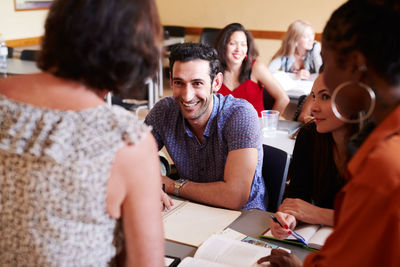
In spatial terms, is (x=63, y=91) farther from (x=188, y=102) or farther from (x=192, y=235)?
(x=188, y=102)

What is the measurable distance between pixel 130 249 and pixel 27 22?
22.5 ft

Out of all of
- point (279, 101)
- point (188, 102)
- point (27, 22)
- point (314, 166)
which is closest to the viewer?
point (314, 166)

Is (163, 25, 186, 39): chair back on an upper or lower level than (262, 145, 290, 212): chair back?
upper

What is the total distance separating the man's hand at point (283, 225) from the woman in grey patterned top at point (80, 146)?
0.77 metres

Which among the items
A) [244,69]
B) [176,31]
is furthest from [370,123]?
[176,31]

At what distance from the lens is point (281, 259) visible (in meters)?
1.34

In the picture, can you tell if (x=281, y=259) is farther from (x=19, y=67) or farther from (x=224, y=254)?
(x=19, y=67)

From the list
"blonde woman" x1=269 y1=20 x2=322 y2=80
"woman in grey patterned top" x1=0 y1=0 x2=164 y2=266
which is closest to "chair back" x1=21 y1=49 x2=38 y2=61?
"blonde woman" x1=269 y1=20 x2=322 y2=80

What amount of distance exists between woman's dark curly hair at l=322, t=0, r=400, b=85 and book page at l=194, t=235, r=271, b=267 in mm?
786

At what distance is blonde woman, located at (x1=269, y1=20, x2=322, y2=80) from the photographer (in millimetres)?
5262

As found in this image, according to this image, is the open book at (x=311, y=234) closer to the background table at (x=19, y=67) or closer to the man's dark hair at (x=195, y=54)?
the man's dark hair at (x=195, y=54)

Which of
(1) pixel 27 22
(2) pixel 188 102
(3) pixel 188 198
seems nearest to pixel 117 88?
(3) pixel 188 198

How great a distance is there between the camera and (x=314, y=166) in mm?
1901

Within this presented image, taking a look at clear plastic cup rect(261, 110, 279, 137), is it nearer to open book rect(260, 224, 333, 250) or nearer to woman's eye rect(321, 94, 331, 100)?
woman's eye rect(321, 94, 331, 100)
